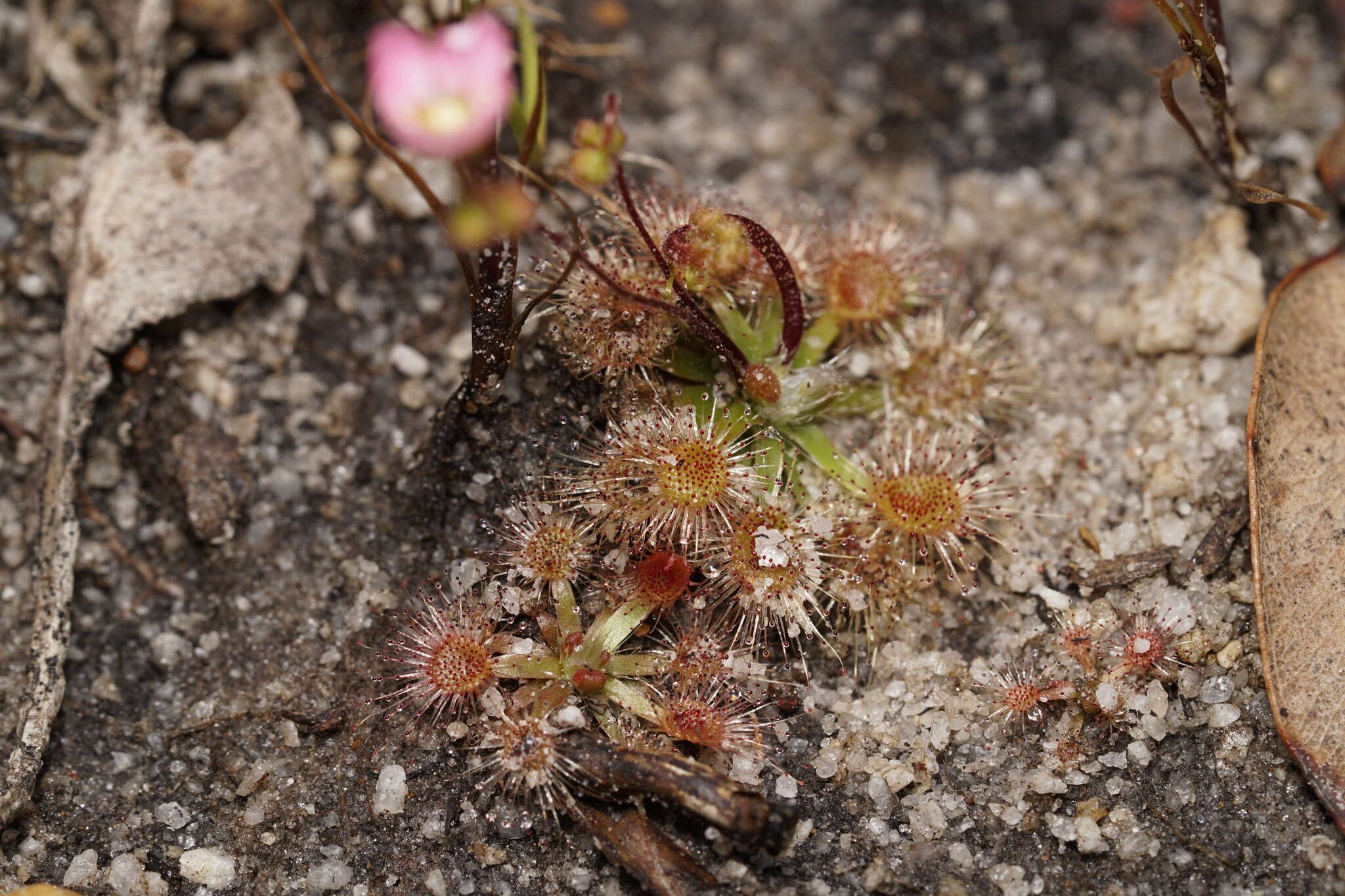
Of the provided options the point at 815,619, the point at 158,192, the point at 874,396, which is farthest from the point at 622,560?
the point at 158,192

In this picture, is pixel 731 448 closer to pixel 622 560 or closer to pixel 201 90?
pixel 622 560

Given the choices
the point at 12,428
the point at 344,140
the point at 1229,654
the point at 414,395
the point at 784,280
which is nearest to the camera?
the point at 1229,654

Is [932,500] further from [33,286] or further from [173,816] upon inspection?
[33,286]

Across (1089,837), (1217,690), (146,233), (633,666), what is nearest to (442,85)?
(633,666)

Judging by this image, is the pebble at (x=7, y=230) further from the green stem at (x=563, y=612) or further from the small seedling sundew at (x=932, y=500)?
the small seedling sundew at (x=932, y=500)

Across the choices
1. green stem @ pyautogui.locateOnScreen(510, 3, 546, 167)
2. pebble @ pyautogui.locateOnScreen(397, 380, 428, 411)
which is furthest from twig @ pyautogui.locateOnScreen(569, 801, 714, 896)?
green stem @ pyautogui.locateOnScreen(510, 3, 546, 167)

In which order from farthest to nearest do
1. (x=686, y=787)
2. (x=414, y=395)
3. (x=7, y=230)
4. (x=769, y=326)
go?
(x=7, y=230)
(x=414, y=395)
(x=769, y=326)
(x=686, y=787)
